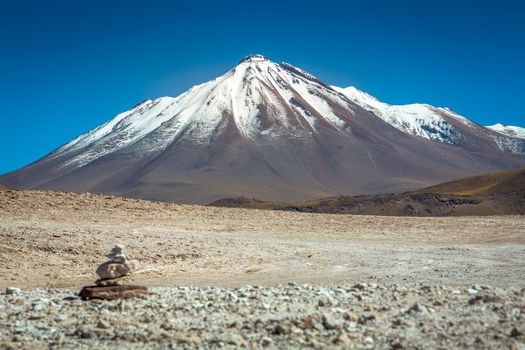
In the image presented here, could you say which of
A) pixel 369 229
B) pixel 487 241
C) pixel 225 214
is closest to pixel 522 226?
pixel 487 241

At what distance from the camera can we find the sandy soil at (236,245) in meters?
15.2

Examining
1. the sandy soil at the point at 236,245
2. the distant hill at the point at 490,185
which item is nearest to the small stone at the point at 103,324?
the sandy soil at the point at 236,245

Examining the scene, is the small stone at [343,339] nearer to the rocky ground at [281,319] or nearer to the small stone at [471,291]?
the rocky ground at [281,319]

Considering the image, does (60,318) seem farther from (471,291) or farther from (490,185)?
(490,185)

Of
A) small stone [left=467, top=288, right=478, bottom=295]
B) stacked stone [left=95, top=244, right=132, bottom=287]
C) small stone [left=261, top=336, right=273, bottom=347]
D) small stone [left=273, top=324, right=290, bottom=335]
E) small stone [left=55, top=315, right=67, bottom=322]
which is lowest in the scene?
small stone [left=261, top=336, right=273, bottom=347]

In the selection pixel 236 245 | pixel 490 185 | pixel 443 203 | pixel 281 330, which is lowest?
pixel 281 330

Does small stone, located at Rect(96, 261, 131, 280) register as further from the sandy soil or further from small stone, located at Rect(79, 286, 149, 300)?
the sandy soil

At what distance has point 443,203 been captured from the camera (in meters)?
71.4

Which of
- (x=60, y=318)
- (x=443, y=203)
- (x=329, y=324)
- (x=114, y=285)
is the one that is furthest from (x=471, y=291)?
(x=443, y=203)

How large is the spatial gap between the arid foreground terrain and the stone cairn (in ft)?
0.91

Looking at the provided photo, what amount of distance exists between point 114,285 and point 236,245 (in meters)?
7.88

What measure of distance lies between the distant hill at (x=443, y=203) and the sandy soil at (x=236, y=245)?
42.5m

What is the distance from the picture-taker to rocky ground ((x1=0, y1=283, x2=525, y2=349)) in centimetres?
820

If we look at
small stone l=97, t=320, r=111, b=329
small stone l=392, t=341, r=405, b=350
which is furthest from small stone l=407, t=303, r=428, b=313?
small stone l=97, t=320, r=111, b=329
